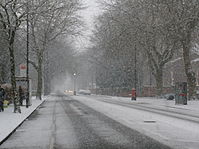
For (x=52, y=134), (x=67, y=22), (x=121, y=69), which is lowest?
(x=52, y=134)

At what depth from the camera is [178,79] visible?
8019cm

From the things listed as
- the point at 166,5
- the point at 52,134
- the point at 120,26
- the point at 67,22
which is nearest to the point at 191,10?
the point at 166,5

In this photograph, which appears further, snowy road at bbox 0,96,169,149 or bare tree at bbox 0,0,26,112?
bare tree at bbox 0,0,26,112

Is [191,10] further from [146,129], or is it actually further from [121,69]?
[121,69]

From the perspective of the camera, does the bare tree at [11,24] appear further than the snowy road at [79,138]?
Yes

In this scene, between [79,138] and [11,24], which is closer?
[79,138]

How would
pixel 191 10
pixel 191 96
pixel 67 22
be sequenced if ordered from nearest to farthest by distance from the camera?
pixel 191 10, pixel 191 96, pixel 67 22

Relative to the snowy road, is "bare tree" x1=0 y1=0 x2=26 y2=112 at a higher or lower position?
higher

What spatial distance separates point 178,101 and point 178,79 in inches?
1812

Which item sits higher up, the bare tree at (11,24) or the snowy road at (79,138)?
the bare tree at (11,24)

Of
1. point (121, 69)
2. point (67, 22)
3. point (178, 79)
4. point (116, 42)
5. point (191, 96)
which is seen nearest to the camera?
point (191, 96)

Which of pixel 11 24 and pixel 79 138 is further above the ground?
pixel 11 24

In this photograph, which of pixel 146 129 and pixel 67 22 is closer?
pixel 146 129

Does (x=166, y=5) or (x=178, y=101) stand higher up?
(x=166, y=5)
